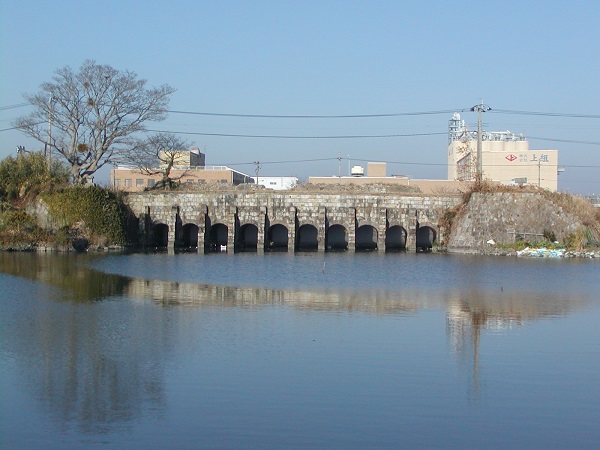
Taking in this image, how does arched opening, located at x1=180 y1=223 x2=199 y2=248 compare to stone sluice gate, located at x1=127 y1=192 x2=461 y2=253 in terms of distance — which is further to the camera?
arched opening, located at x1=180 y1=223 x2=199 y2=248

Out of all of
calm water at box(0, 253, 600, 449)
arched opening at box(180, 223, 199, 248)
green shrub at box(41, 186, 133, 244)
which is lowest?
calm water at box(0, 253, 600, 449)

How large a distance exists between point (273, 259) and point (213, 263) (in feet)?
13.5

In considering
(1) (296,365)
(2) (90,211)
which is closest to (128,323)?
(1) (296,365)

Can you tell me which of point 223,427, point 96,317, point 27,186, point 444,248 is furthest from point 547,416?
point 27,186

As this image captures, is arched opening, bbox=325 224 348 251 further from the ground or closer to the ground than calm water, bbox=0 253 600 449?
further from the ground

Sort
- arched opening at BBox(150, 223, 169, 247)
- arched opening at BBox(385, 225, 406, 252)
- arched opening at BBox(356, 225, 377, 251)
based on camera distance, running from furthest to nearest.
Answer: arched opening at BBox(356, 225, 377, 251), arched opening at BBox(385, 225, 406, 252), arched opening at BBox(150, 223, 169, 247)

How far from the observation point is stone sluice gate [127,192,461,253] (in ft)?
152

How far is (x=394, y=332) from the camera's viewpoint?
16.4 meters

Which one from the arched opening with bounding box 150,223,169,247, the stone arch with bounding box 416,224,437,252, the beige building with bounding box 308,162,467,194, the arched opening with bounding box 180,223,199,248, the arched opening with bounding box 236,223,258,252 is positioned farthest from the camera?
the beige building with bounding box 308,162,467,194

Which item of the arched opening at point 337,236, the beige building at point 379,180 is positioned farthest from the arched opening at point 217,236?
the beige building at point 379,180

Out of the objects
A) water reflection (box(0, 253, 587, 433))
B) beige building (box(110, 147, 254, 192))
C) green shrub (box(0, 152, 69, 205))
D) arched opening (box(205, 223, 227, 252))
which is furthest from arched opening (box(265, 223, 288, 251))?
water reflection (box(0, 253, 587, 433))

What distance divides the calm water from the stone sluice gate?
21079 millimetres

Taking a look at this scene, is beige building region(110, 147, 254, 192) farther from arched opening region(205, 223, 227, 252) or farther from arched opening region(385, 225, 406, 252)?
arched opening region(385, 225, 406, 252)

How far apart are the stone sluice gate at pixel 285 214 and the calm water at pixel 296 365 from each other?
21.1 meters
